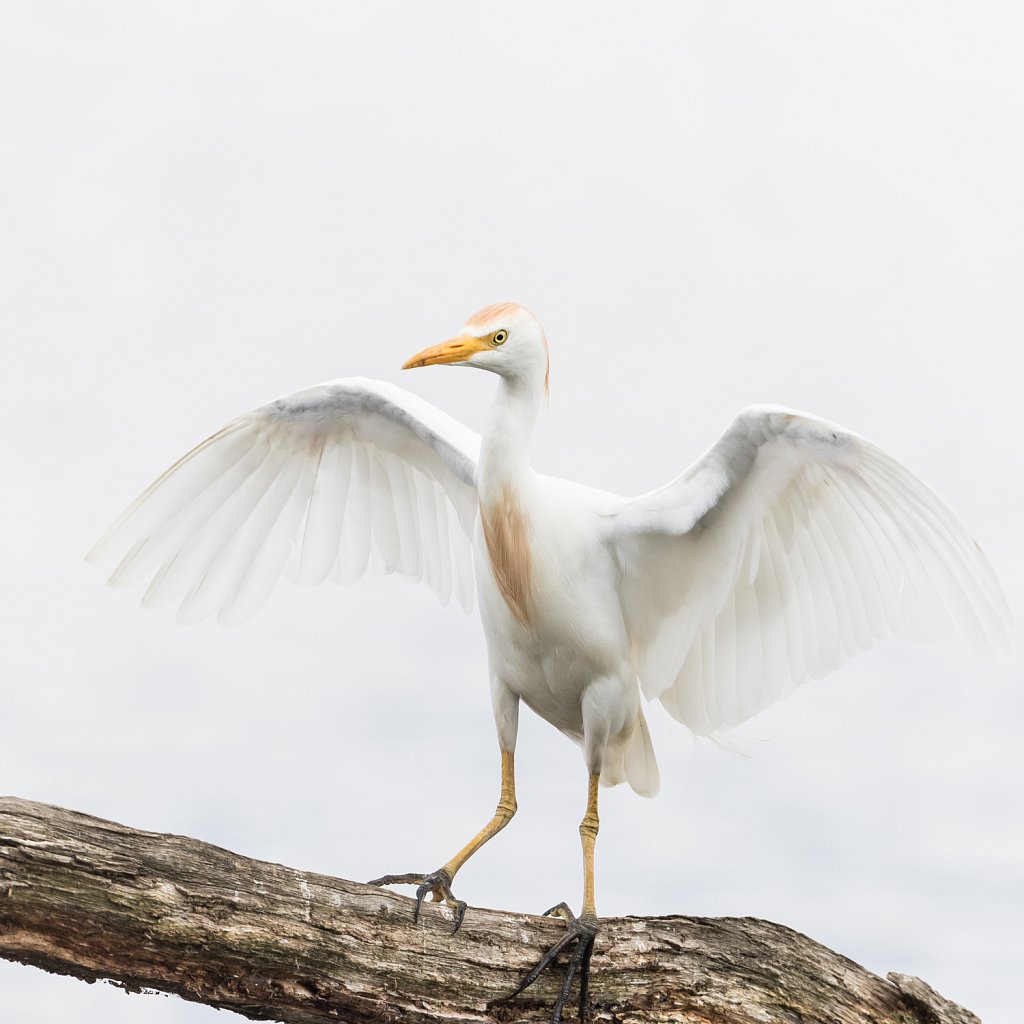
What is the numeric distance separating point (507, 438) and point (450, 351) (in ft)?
1.13

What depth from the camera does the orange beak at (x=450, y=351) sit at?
4152mm

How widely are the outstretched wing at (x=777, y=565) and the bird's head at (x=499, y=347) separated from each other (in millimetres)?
599

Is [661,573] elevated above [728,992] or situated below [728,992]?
above

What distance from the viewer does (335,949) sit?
3.77m

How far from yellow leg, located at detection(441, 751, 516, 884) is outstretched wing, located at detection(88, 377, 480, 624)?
89 centimetres

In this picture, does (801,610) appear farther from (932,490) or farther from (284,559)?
(284,559)

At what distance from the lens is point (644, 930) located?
4223mm

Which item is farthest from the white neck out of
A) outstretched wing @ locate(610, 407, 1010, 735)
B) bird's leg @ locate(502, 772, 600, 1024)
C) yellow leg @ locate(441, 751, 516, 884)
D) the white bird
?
bird's leg @ locate(502, 772, 600, 1024)

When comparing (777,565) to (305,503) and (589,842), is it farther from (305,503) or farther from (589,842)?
(305,503)

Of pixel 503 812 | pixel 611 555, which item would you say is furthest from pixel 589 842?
pixel 611 555

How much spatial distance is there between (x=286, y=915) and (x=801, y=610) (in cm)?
200

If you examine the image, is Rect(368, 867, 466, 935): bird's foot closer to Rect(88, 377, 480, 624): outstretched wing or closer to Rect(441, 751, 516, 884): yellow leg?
Rect(441, 751, 516, 884): yellow leg

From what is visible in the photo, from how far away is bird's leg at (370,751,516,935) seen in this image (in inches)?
162

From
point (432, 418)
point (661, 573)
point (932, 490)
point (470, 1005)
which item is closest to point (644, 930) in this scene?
point (470, 1005)
